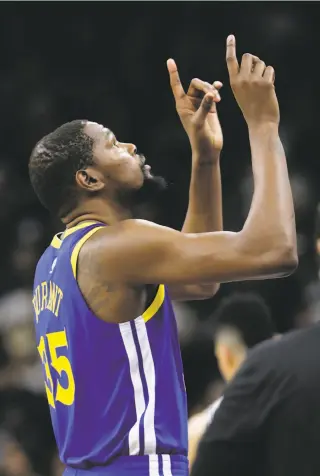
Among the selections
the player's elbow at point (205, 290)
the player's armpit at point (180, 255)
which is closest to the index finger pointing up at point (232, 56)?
the player's armpit at point (180, 255)

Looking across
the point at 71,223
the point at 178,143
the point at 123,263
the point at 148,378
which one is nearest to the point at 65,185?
the point at 71,223

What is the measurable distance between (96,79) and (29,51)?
711 millimetres

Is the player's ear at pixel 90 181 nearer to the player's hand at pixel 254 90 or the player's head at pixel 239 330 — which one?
the player's hand at pixel 254 90

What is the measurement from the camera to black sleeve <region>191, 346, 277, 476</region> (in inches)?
79.7

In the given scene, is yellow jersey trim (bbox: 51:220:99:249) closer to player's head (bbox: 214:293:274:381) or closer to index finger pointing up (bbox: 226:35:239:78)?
index finger pointing up (bbox: 226:35:239:78)

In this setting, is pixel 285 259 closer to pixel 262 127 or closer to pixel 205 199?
pixel 262 127

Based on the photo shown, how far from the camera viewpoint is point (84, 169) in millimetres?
3088

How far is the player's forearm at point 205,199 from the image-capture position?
3.42 meters

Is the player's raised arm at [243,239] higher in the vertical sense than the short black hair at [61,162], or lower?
lower

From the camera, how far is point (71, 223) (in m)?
3.13

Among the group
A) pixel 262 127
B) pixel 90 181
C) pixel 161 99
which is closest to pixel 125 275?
pixel 90 181

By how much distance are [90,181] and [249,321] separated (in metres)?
2.36

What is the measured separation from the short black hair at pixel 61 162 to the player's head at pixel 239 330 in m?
2.20

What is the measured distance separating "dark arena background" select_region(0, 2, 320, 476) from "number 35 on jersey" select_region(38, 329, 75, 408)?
508cm
